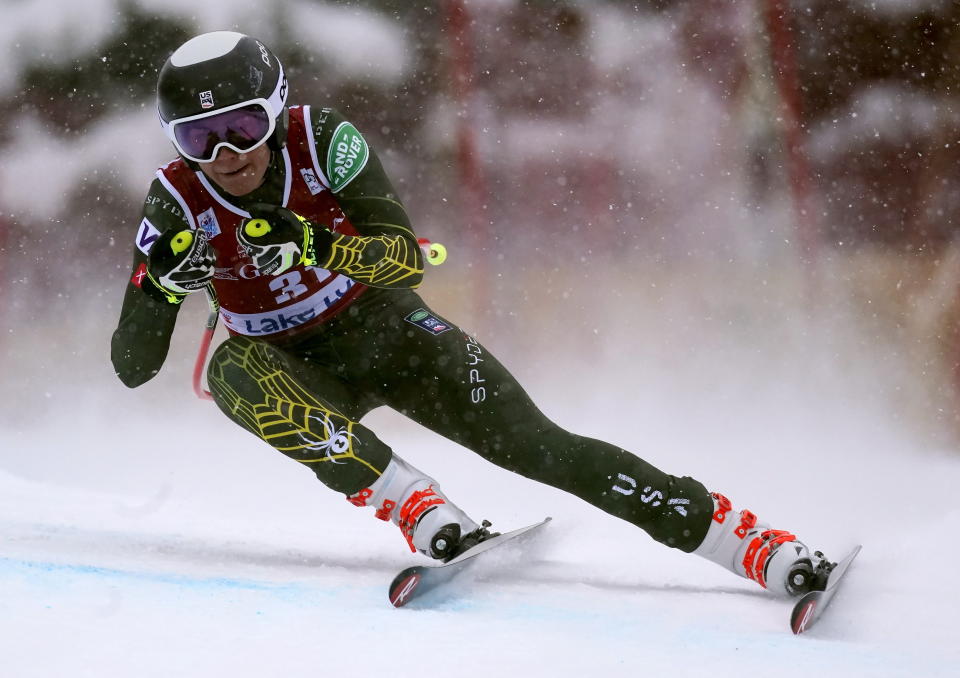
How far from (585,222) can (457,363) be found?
3262mm

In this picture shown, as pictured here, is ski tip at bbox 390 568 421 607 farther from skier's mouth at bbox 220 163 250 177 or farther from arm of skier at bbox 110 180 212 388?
skier's mouth at bbox 220 163 250 177

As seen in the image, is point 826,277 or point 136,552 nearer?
point 136,552

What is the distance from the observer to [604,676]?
1.93 m

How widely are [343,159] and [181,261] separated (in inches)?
22.1

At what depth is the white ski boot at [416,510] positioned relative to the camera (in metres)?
2.68

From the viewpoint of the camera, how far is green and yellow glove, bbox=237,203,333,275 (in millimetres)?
2525

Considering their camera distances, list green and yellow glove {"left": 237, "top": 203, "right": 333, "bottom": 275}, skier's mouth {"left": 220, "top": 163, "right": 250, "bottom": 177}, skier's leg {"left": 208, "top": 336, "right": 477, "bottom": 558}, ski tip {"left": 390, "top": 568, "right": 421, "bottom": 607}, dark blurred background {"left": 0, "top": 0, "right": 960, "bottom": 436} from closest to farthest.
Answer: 1. ski tip {"left": 390, "top": 568, "right": 421, "bottom": 607}
2. green and yellow glove {"left": 237, "top": 203, "right": 333, "bottom": 275}
3. skier's leg {"left": 208, "top": 336, "right": 477, "bottom": 558}
4. skier's mouth {"left": 220, "top": 163, "right": 250, "bottom": 177}
5. dark blurred background {"left": 0, "top": 0, "right": 960, "bottom": 436}

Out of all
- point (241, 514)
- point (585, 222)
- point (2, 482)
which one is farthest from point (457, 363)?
point (585, 222)

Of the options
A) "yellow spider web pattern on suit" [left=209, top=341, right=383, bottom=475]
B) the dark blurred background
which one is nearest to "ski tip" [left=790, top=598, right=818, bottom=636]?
"yellow spider web pattern on suit" [left=209, top=341, right=383, bottom=475]

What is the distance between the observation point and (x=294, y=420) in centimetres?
262

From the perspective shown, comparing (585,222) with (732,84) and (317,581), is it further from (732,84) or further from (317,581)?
(317,581)

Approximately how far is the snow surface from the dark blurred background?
0.48 m

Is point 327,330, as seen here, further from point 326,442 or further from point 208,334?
point 326,442

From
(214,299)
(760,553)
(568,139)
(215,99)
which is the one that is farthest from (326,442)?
(568,139)
